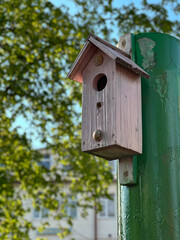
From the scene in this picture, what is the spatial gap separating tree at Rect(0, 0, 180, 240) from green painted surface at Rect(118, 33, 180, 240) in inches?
179

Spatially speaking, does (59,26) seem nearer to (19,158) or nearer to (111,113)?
(19,158)

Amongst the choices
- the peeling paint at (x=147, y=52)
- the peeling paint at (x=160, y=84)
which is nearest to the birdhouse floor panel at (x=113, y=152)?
Answer: the peeling paint at (x=160, y=84)

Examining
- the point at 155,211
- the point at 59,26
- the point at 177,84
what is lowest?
the point at 155,211

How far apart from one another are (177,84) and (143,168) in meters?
0.52

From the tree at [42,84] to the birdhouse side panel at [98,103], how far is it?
4374 mm

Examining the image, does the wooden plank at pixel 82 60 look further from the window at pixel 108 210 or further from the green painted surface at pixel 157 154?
the window at pixel 108 210

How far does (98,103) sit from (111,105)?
0.39 feet

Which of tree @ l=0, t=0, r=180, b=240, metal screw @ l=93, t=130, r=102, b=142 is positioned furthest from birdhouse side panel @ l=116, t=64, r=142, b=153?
tree @ l=0, t=0, r=180, b=240

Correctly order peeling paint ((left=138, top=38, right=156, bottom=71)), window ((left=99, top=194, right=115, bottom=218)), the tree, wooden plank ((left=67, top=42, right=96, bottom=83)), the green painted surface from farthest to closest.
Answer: window ((left=99, top=194, right=115, bottom=218)) → the tree → wooden plank ((left=67, top=42, right=96, bottom=83)) → peeling paint ((left=138, top=38, right=156, bottom=71)) → the green painted surface

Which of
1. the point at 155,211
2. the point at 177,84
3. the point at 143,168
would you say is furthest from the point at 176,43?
the point at 155,211

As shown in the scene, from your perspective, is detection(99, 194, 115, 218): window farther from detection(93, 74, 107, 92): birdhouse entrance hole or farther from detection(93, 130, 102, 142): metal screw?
detection(93, 130, 102, 142): metal screw

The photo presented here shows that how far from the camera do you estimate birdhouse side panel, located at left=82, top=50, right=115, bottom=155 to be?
1.84 metres

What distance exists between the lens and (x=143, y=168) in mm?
1854

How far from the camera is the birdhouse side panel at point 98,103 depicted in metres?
1.84
